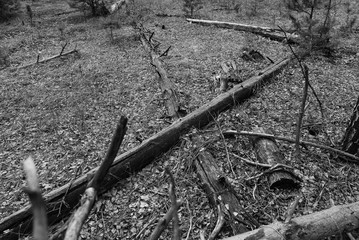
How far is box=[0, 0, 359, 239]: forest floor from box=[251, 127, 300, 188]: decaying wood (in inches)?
5.5

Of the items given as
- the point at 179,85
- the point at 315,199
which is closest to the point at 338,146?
the point at 315,199

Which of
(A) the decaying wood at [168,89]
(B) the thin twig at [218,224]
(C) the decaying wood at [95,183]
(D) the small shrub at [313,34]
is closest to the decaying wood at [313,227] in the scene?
(B) the thin twig at [218,224]

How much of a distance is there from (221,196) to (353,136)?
216 cm

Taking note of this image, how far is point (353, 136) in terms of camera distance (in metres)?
3.83

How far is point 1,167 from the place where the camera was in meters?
4.59

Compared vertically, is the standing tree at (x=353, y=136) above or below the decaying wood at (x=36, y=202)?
below

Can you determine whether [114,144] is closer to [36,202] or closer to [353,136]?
[36,202]

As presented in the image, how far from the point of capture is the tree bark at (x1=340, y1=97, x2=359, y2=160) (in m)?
3.69

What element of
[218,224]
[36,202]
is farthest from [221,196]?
[36,202]

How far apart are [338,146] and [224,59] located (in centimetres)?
451

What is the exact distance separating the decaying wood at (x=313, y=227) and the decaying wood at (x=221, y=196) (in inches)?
16.3

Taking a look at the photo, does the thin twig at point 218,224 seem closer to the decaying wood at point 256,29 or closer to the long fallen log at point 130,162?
the long fallen log at point 130,162

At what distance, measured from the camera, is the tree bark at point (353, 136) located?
3.69m

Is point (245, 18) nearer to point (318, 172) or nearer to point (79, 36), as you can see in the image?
point (79, 36)
